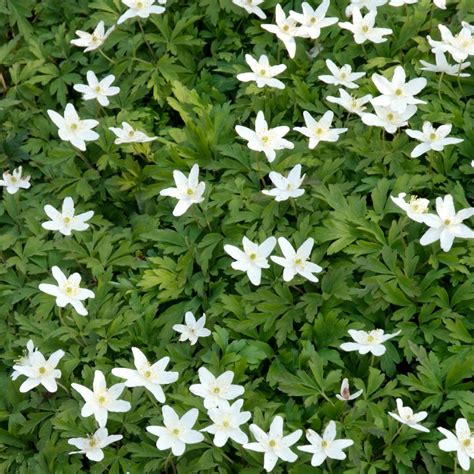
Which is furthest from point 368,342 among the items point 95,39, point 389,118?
point 95,39

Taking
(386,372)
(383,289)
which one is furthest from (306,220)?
(386,372)

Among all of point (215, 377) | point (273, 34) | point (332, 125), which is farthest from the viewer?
point (273, 34)

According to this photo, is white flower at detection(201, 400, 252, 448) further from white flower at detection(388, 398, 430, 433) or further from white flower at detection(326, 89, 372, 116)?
white flower at detection(326, 89, 372, 116)

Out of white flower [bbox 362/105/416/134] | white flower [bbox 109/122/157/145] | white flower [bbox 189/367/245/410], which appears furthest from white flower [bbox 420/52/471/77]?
white flower [bbox 189/367/245/410]

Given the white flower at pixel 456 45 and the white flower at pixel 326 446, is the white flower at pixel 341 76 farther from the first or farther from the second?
the white flower at pixel 326 446

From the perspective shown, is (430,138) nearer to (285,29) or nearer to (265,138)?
(265,138)

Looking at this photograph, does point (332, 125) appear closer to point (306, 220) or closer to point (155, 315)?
point (306, 220)
